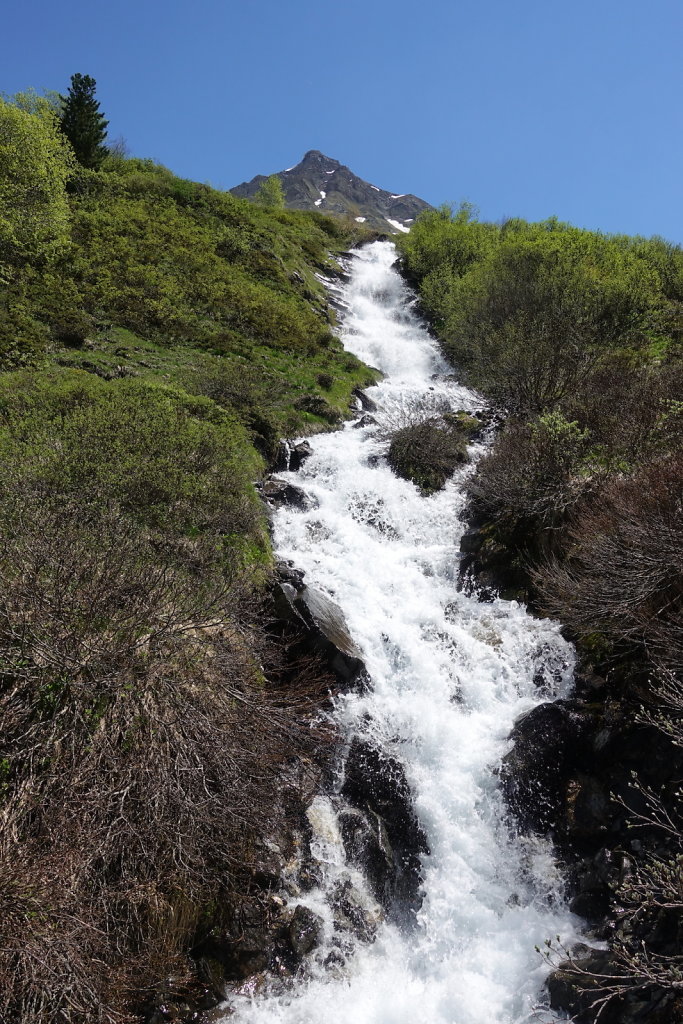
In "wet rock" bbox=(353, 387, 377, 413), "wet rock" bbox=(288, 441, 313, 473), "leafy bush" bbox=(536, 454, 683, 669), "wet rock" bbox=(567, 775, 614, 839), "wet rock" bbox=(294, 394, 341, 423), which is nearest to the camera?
"wet rock" bbox=(567, 775, 614, 839)

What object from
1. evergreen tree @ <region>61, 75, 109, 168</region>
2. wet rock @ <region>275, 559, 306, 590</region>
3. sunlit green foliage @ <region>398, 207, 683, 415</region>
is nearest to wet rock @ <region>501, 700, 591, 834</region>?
wet rock @ <region>275, 559, 306, 590</region>

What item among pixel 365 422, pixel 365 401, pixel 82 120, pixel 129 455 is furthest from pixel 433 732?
pixel 82 120

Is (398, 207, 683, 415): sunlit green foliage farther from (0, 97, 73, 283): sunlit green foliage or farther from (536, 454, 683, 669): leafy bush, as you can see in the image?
(0, 97, 73, 283): sunlit green foliage

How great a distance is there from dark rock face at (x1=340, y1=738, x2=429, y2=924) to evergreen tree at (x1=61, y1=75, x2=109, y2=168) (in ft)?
134

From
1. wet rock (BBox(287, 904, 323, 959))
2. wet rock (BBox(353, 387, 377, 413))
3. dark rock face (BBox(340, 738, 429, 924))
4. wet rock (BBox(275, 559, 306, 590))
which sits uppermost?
wet rock (BBox(353, 387, 377, 413))

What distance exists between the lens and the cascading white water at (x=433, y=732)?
6949 mm

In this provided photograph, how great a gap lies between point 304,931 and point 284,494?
35.3 feet

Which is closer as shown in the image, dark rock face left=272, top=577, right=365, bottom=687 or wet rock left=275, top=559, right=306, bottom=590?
dark rock face left=272, top=577, right=365, bottom=687

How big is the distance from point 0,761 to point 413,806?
6427 mm

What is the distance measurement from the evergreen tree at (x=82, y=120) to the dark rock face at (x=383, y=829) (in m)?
40.7

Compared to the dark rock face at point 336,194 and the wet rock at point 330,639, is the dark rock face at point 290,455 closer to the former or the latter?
the wet rock at point 330,639

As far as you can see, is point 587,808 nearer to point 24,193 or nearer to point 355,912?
point 355,912

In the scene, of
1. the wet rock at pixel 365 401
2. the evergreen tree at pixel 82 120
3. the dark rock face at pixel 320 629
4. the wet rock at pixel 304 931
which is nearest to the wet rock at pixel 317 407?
the wet rock at pixel 365 401

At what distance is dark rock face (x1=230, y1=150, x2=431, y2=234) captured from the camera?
145 meters
